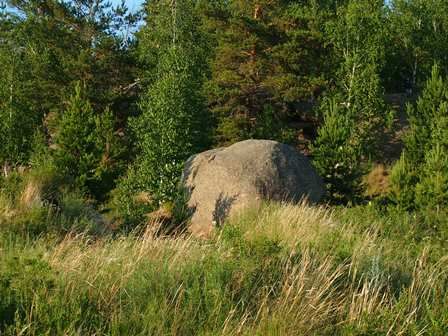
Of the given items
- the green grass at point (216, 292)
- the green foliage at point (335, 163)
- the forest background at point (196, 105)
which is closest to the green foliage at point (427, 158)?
the forest background at point (196, 105)

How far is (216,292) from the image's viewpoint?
422cm

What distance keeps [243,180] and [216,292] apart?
945 centimetres

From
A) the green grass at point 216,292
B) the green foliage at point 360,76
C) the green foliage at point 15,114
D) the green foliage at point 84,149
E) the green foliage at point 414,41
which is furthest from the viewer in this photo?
the green foliage at point 414,41

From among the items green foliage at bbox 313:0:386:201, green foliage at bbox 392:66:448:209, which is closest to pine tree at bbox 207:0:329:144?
green foliage at bbox 313:0:386:201

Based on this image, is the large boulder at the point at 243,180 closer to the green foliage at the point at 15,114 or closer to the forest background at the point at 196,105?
the forest background at the point at 196,105

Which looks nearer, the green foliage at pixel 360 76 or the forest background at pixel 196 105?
the forest background at pixel 196 105

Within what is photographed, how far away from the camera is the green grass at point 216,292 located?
380 centimetres

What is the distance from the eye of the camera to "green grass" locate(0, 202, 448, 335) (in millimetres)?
3797

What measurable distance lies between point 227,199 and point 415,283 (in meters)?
8.57

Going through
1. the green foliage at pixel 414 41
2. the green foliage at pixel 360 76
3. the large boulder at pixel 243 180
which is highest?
the green foliage at pixel 414 41

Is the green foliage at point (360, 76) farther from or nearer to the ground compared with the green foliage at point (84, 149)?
farther from the ground

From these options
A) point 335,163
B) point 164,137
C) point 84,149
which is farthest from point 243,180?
point 84,149

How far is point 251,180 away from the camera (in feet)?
44.7

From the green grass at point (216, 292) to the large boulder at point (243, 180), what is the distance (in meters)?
7.62
